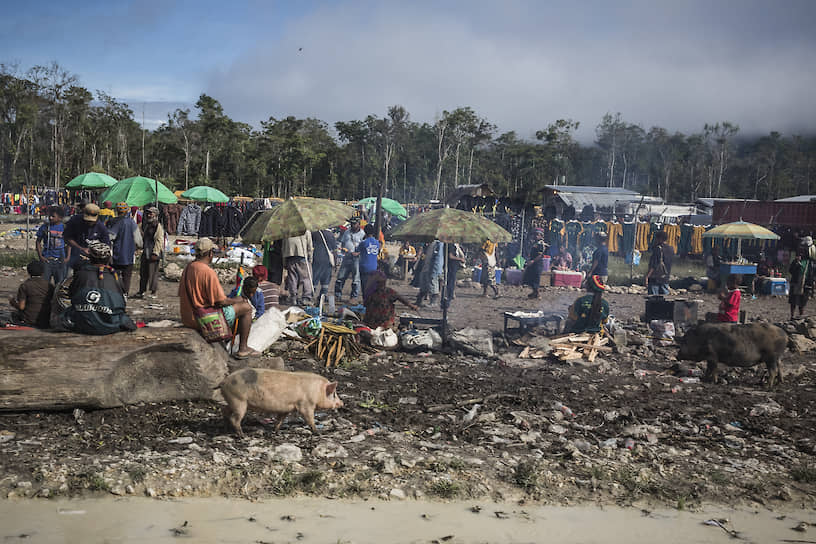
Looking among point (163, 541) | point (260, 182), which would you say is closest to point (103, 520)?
point (163, 541)

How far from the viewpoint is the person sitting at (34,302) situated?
6.86 metres

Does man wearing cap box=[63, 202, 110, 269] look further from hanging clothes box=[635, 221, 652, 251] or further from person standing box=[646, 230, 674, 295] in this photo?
hanging clothes box=[635, 221, 652, 251]

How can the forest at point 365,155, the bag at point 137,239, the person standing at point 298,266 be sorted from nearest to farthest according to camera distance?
the person standing at point 298,266 < the bag at point 137,239 < the forest at point 365,155

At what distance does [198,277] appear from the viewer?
618 centimetres

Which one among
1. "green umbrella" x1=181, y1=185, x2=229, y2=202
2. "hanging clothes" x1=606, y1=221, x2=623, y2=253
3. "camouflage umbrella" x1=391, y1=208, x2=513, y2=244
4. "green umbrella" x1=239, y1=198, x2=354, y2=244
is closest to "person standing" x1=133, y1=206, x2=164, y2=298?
"green umbrella" x1=239, y1=198, x2=354, y2=244

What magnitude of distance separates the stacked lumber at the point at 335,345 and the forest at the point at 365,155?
115 feet

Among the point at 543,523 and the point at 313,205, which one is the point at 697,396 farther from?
the point at 313,205

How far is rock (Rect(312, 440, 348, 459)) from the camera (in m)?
4.87

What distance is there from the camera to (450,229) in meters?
9.07

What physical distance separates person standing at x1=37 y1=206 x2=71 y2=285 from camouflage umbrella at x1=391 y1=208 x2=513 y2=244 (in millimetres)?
5245

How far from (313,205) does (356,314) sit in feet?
5.90

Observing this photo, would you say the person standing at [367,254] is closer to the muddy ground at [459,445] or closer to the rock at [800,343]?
the muddy ground at [459,445]

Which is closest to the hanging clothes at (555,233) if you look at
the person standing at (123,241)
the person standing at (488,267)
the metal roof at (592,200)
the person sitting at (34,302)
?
the person standing at (488,267)

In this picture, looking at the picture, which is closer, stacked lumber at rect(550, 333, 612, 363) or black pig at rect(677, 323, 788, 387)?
black pig at rect(677, 323, 788, 387)
